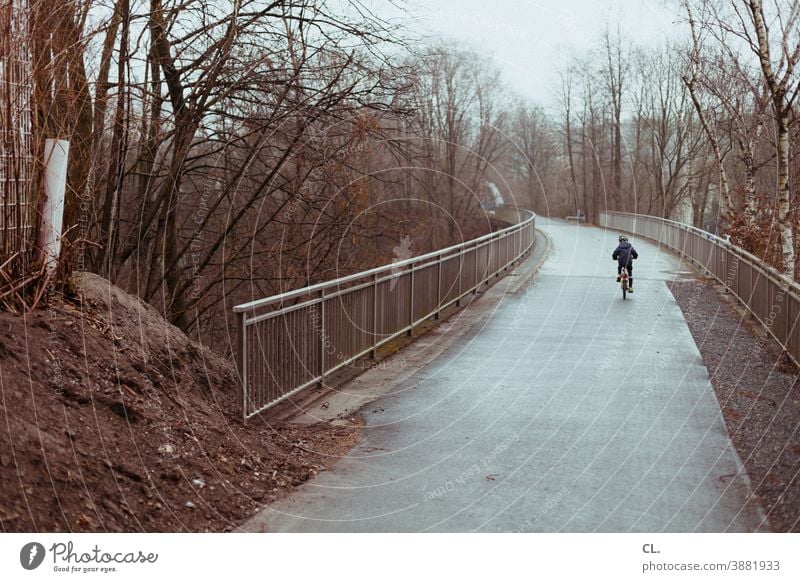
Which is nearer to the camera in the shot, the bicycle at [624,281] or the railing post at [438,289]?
the railing post at [438,289]

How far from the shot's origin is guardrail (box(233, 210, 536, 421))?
8.01 meters

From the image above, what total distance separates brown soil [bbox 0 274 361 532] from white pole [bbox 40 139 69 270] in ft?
1.48

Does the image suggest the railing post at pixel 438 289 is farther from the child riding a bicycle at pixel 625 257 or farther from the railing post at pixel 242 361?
the railing post at pixel 242 361

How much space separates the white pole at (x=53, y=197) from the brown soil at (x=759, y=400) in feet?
17.6

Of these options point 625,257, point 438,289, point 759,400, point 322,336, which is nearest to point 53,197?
point 322,336

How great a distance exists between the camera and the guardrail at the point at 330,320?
8.01m

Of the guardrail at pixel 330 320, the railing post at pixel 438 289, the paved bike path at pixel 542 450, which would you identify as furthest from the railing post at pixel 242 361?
the railing post at pixel 438 289

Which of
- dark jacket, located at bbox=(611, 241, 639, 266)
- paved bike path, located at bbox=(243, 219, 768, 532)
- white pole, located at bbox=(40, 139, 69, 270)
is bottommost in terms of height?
paved bike path, located at bbox=(243, 219, 768, 532)

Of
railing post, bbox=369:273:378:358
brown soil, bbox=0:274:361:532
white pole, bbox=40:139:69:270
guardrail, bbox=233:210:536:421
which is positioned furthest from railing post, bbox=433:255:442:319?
white pole, bbox=40:139:69:270

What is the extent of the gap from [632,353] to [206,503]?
25.8 ft

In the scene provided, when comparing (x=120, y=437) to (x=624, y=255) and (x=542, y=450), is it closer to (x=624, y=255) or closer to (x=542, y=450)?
(x=542, y=450)

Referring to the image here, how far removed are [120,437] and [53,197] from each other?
7.33 feet

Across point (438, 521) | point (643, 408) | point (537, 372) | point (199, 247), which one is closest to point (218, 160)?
point (199, 247)

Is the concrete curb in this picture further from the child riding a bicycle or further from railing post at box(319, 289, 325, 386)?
the child riding a bicycle
